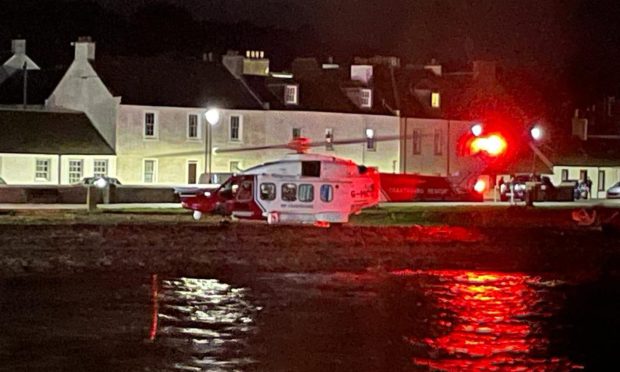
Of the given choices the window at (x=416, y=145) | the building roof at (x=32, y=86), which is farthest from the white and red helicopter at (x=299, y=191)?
the window at (x=416, y=145)

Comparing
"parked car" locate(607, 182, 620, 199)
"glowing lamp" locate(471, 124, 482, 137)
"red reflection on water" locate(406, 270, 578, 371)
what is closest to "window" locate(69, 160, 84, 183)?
"parked car" locate(607, 182, 620, 199)

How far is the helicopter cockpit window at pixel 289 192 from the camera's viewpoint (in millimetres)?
42875

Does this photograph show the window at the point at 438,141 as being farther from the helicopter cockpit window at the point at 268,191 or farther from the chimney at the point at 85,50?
the helicopter cockpit window at the point at 268,191

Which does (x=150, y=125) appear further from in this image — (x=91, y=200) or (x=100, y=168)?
(x=91, y=200)

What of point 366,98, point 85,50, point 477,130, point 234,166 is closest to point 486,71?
point 366,98

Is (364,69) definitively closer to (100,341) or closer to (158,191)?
(158,191)

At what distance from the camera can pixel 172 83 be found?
252ft

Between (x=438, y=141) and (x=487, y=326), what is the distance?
69.0m

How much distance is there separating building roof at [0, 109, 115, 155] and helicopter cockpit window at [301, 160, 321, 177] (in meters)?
32.4

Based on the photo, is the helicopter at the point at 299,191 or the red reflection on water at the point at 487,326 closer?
the red reflection on water at the point at 487,326

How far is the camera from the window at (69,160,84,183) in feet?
239

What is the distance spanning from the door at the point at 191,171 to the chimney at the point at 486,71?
1161 inches

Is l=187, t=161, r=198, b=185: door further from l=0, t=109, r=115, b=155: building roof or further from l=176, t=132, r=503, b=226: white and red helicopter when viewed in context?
l=176, t=132, r=503, b=226: white and red helicopter

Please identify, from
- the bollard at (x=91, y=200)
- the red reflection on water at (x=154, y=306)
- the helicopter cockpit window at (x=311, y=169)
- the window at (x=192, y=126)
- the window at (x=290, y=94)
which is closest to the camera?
Answer: the red reflection on water at (x=154, y=306)
